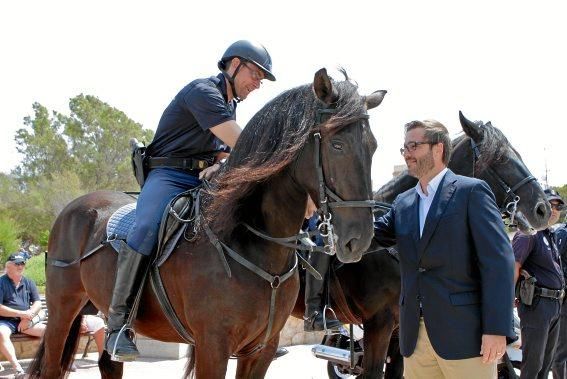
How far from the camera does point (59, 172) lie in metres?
49.5

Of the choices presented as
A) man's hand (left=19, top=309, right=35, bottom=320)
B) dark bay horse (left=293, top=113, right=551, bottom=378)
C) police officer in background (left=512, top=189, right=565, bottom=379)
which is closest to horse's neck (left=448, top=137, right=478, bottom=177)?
dark bay horse (left=293, top=113, right=551, bottom=378)

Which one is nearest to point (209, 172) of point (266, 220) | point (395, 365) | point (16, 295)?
point (266, 220)

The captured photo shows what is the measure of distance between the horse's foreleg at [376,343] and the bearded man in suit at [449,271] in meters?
1.76

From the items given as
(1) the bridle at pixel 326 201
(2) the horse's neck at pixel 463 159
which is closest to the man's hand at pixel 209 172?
(1) the bridle at pixel 326 201

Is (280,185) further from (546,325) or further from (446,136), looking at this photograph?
(546,325)

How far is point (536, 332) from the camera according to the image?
293 inches

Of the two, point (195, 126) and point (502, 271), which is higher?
point (195, 126)

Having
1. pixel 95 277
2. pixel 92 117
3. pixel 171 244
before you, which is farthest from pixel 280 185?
pixel 92 117

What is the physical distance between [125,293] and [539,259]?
486 cm

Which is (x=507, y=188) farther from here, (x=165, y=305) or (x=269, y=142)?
(x=165, y=305)

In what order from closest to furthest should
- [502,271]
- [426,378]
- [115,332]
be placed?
1. [502,271]
2. [426,378]
3. [115,332]

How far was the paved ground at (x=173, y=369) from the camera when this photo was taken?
31.8 ft

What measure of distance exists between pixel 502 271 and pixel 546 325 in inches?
163

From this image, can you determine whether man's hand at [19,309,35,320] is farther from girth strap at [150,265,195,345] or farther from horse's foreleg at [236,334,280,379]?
horse's foreleg at [236,334,280,379]
